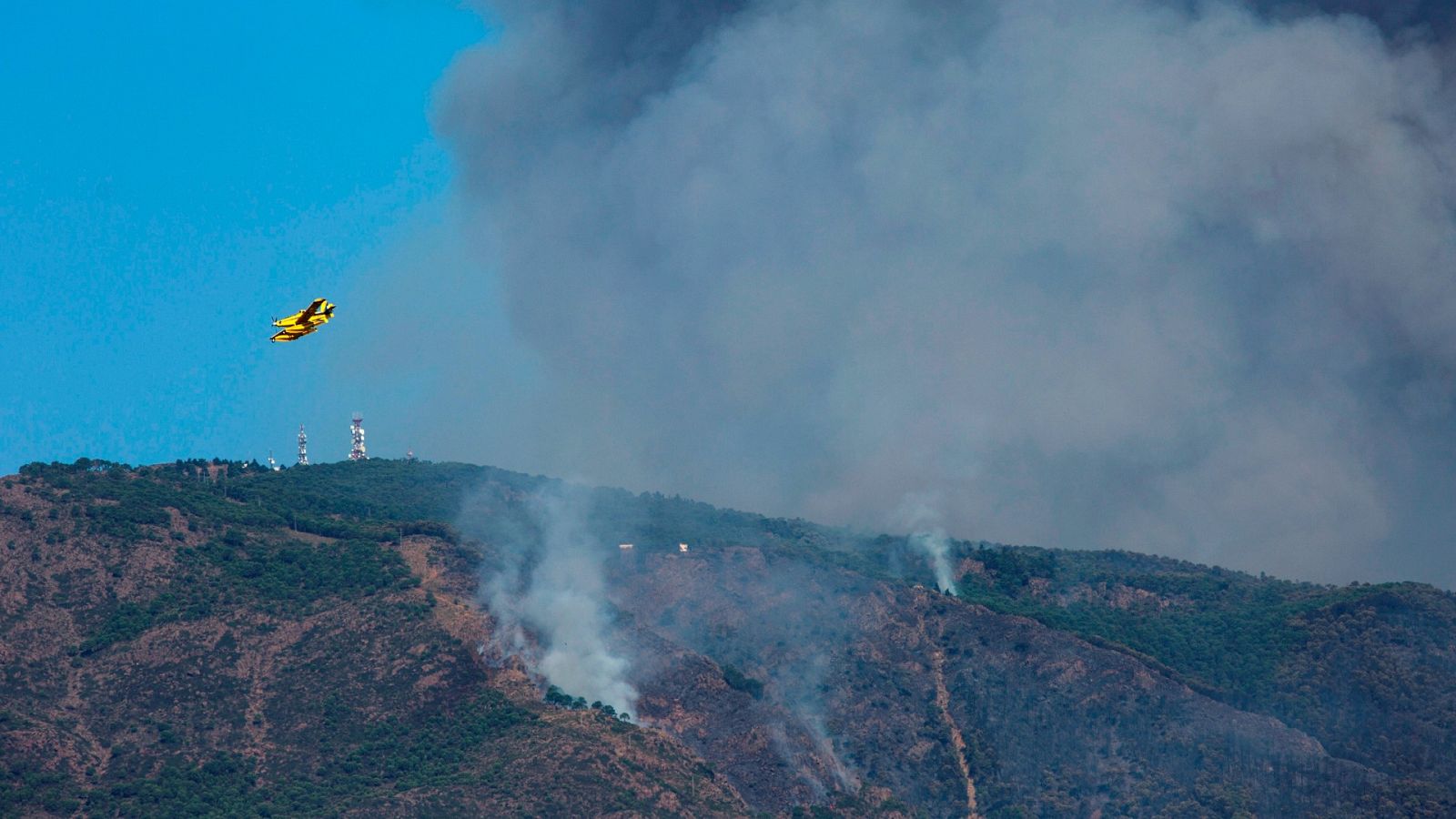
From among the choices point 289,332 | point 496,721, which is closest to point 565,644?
point 496,721

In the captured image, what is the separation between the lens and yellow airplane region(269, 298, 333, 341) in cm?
15288

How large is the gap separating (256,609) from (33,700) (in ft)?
81.0

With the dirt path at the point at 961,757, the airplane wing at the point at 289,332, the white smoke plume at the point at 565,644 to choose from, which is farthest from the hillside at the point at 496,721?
the airplane wing at the point at 289,332

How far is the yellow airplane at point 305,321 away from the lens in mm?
152875

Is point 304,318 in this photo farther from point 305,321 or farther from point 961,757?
point 961,757

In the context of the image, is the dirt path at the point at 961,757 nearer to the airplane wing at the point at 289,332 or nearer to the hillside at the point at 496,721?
the hillside at the point at 496,721

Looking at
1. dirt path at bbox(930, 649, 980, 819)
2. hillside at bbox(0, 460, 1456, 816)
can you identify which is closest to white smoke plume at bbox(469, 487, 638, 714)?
hillside at bbox(0, 460, 1456, 816)

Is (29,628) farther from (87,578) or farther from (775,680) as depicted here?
(775,680)

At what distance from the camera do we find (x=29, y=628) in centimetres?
17762

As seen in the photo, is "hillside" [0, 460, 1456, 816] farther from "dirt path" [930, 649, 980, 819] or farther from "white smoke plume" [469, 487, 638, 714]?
"white smoke plume" [469, 487, 638, 714]

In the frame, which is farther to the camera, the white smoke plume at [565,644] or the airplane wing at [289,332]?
the white smoke plume at [565,644]

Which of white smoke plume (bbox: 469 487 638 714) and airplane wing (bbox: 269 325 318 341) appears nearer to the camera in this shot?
airplane wing (bbox: 269 325 318 341)

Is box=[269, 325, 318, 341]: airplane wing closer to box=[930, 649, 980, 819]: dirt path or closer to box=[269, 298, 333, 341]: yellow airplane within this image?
box=[269, 298, 333, 341]: yellow airplane

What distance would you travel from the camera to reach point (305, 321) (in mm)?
154500
